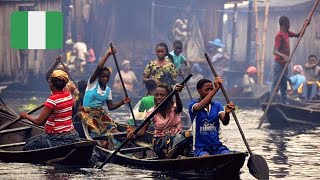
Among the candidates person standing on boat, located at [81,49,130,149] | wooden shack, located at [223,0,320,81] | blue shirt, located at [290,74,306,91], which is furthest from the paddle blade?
wooden shack, located at [223,0,320,81]

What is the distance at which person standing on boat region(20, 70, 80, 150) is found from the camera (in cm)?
1177

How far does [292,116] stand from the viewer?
1909cm

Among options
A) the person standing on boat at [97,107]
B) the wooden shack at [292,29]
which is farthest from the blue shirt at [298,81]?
the person standing on boat at [97,107]

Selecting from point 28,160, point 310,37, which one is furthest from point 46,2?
point 28,160

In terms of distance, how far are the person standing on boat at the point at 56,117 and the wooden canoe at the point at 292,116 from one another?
765 cm

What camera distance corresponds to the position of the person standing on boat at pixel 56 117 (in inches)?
464

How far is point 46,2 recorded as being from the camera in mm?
27766

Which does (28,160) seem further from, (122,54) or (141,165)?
(122,54)

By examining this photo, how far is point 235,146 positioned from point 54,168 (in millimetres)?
4132

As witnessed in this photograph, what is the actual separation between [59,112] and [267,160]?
3364 millimetres

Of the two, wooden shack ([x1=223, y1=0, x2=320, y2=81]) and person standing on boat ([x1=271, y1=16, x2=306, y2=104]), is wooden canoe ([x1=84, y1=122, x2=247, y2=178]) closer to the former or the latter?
person standing on boat ([x1=271, y1=16, x2=306, y2=104])

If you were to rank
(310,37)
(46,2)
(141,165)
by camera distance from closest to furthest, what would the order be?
1. (141,165)
2. (46,2)
3. (310,37)

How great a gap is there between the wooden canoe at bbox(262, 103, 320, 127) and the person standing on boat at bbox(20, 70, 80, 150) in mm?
7654

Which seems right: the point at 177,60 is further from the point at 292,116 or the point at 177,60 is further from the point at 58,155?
the point at 58,155
